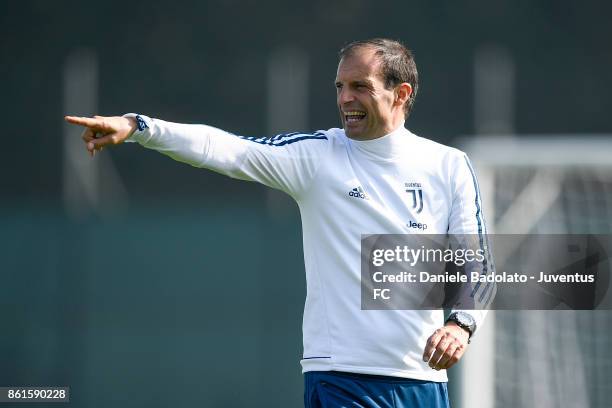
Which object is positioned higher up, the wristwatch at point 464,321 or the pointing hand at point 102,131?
the pointing hand at point 102,131

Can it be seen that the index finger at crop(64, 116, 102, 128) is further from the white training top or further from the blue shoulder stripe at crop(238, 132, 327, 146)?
the blue shoulder stripe at crop(238, 132, 327, 146)

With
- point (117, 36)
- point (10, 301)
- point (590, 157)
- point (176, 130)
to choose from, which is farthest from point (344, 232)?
point (117, 36)

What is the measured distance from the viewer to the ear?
3756mm

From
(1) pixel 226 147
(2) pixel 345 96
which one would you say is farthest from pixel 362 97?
(1) pixel 226 147

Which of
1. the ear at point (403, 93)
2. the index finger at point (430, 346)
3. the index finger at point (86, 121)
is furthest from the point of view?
the ear at point (403, 93)

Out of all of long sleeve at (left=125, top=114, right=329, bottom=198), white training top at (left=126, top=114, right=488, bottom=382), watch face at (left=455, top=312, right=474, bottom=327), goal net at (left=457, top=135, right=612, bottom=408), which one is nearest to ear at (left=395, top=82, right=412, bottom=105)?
white training top at (left=126, top=114, right=488, bottom=382)

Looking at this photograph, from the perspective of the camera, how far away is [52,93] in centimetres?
1102

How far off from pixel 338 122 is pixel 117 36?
2508mm

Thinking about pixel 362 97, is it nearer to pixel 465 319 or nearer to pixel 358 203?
pixel 358 203

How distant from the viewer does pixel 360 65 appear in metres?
3.64

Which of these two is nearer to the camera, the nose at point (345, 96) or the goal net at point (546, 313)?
the nose at point (345, 96)

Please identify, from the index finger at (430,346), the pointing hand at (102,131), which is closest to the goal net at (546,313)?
the index finger at (430,346)

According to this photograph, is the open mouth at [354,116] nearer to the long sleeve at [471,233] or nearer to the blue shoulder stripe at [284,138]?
the blue shoulder stripe at [284,138]

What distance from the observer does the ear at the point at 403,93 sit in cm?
376
